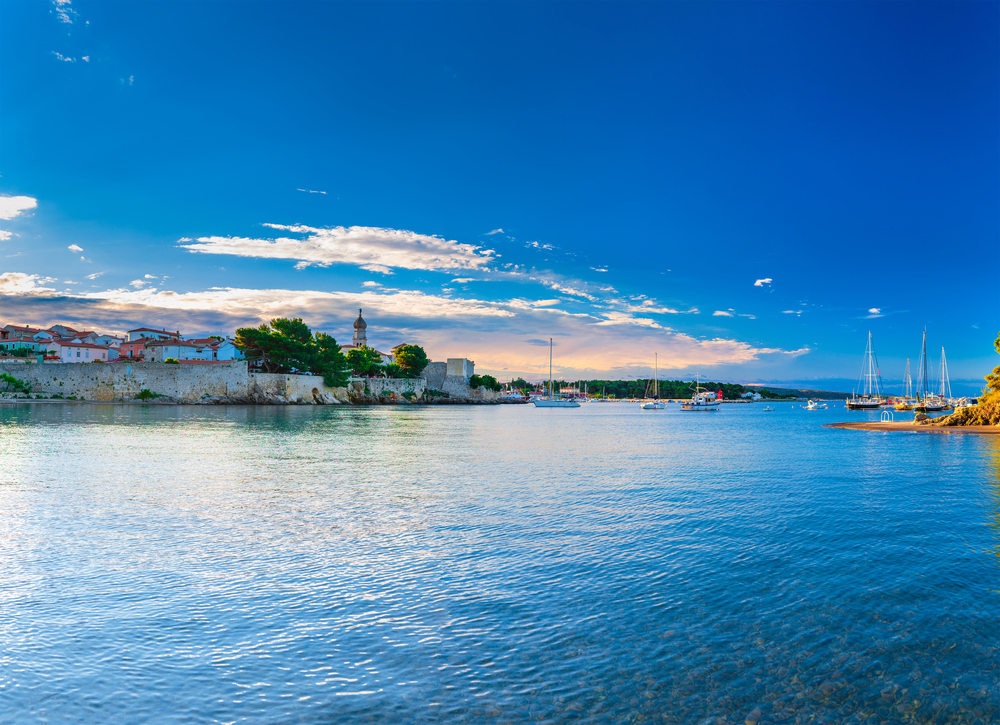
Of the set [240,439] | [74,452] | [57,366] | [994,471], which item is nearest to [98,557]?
[74,452]

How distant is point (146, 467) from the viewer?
15344 mm

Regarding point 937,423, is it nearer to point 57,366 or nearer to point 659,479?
point 659,479

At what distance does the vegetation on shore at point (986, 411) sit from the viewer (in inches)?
1445

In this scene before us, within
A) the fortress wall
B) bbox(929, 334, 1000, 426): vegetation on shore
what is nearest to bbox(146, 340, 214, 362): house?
the fortress wall

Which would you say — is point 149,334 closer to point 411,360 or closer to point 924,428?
point 411,360

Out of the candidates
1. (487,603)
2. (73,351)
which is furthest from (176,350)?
(487,603)

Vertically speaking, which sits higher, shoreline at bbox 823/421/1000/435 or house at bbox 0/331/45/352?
house at bbox 0/331/45/352

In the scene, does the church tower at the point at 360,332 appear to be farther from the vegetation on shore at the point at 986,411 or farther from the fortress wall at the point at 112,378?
the vegetation on shore at the point at 986,411

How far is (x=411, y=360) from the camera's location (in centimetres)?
10444

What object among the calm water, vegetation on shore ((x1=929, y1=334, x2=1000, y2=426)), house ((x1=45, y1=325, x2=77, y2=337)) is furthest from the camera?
house ((x1=45, y1=325, x2=77, y2=337))

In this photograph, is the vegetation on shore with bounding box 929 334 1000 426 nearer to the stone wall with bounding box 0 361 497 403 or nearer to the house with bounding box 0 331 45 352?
the stone wall with bounding box 0 361 497 403

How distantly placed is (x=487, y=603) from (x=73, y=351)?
8702 centimetres

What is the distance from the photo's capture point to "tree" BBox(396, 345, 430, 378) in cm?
10444

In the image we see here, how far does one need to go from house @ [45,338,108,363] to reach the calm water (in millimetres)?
73613
